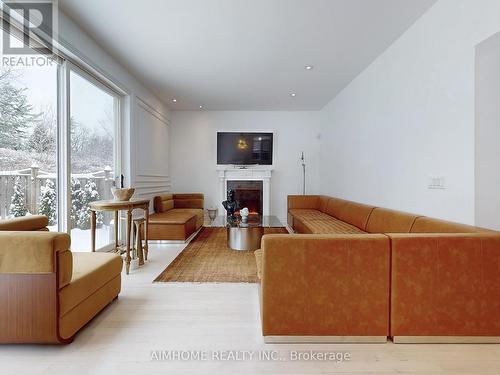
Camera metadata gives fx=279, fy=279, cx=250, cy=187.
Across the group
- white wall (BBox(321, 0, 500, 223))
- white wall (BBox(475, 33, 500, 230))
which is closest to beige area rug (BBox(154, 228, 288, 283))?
white wall (BBox(321, 0, 500, 223))

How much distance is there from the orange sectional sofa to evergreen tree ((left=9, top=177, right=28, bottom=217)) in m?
2.41

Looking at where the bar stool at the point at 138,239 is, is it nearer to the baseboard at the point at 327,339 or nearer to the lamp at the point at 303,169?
the baseboard at the point at 327,339

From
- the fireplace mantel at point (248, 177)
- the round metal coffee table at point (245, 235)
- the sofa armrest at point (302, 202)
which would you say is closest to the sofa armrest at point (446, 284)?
the round metal coffee table at point (245, 235)

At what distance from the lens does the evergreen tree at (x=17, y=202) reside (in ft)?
8.41

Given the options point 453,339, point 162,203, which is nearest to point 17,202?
point 162,203

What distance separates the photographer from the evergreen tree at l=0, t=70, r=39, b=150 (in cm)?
244

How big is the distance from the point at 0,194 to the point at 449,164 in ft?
Answer: 12.8

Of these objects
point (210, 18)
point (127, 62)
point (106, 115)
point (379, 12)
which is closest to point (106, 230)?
point (106, 115)

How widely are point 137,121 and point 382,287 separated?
4.60 meters

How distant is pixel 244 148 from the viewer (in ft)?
22.1

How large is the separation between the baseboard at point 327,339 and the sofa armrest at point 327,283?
0.10 ft

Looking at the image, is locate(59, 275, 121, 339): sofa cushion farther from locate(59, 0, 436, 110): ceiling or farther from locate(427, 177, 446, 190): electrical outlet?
locate(427, 177, 446, 190): electrical outlet

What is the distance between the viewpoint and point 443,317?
177 centimetres

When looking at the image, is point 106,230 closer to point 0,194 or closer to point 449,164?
point 0,194
